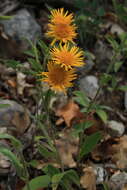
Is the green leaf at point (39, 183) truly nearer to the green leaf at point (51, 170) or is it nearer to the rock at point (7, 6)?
the green leaf at point (51, 170)

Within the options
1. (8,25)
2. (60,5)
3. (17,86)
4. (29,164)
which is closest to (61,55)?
(29,164)

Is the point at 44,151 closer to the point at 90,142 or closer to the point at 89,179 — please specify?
the point at 90,142

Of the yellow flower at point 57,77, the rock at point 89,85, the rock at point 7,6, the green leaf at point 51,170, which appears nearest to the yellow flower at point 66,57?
the yellow flower at point 57,77

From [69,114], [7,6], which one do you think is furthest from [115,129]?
[7,6]

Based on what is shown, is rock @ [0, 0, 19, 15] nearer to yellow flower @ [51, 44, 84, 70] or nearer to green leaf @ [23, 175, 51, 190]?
yellow flower @ [51, 44, 84, 70]

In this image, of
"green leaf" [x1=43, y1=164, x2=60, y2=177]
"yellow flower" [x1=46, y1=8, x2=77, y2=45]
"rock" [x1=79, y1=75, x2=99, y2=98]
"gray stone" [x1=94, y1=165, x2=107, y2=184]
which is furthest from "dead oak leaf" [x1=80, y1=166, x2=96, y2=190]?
"yellow flower" [x1=46, y1=8, x2=77, y2=45]
